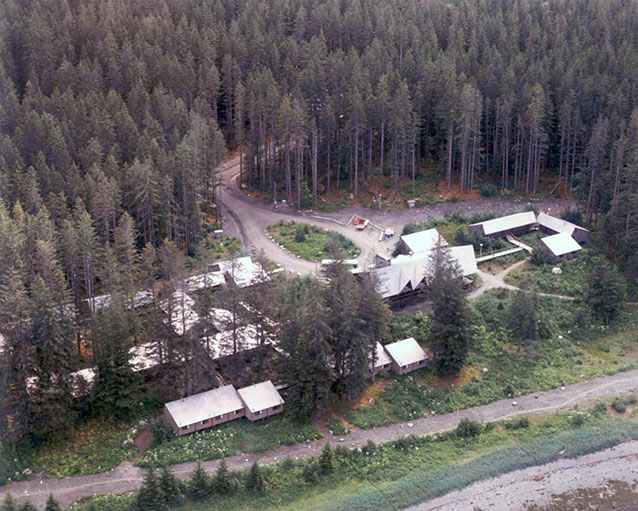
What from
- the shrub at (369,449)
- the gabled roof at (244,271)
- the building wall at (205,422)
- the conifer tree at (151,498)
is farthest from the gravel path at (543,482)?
the gabled roof at (244,271)

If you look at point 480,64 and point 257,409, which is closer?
point 257,409

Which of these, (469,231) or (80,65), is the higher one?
(80,65)

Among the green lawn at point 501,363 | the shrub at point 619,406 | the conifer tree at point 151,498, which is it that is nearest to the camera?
the conifer tree at point 151,498

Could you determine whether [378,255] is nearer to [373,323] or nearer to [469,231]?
[469,231]

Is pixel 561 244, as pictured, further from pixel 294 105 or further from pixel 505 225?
pixel 294 105

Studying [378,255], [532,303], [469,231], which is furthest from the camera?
[469,231]

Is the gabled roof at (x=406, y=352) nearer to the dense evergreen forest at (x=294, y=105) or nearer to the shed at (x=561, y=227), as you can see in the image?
the dense evergreen forest at (x=294, y=105)

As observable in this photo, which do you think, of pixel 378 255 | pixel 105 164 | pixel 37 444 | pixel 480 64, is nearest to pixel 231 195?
pixel 105 164
